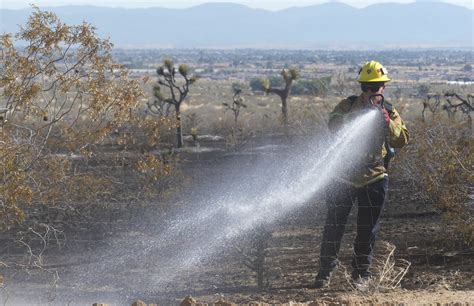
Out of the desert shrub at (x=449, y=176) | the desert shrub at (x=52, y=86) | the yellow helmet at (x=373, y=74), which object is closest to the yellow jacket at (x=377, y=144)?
the yellow helmet at (x=373, y=74)

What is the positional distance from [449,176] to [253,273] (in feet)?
9.30

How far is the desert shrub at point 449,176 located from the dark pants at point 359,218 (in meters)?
2.38

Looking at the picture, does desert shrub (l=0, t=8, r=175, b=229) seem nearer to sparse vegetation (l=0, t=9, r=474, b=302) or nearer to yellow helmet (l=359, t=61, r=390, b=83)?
sparse vegetation (l=0, t=9, r=474, b=302)

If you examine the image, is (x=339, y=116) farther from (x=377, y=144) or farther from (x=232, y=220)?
(x=232, y=220)

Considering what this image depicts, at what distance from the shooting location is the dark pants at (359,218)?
23.4 ft

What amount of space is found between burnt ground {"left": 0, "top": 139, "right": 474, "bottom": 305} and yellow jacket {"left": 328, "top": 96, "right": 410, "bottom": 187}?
0.76m

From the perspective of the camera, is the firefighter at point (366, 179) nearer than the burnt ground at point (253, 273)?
Yes

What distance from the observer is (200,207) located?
1255cm

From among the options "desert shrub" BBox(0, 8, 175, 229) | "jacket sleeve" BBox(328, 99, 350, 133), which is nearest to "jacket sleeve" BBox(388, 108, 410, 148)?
"jacket sleeve" BBox(328, 99, 350, 133)

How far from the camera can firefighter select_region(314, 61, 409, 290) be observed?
700 cm

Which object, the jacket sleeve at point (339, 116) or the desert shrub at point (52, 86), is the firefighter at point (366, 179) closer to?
the jacket sleeve at point (339, 116)

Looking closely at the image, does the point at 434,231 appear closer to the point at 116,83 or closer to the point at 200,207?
the point at 200,207

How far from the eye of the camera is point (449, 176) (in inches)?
406

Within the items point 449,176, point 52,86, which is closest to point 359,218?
point 449,176
